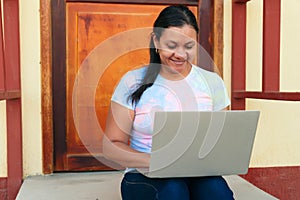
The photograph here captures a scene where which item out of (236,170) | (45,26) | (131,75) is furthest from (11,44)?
(236,170)

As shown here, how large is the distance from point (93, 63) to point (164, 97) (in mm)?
904

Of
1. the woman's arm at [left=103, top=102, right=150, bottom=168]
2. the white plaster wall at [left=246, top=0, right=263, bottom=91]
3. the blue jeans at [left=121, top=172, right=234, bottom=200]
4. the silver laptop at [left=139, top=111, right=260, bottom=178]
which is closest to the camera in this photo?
the silver laptop at [left=139, top=111, right=260, bottom=178]

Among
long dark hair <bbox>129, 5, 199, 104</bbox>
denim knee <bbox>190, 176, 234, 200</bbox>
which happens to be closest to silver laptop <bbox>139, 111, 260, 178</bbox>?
denim knee <bbox>190, 176, 234, 200</bbox>

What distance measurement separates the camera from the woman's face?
189 cm

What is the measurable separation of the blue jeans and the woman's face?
0.50 metres

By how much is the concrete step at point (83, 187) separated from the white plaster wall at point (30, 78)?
205mm

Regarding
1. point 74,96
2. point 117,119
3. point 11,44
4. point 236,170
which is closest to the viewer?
point 236,170

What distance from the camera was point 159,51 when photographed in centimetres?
195

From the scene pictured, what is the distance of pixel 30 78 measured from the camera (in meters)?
2.60

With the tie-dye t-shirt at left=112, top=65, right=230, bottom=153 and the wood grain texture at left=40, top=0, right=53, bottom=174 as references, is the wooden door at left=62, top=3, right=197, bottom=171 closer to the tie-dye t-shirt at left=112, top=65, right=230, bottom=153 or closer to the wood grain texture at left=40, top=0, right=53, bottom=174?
the wood grain texture at left=40, top=0, right=53, bottom=174

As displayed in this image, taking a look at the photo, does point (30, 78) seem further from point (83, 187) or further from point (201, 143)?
point (201, 143)

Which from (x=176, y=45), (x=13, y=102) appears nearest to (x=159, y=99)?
(x=176, y=45)

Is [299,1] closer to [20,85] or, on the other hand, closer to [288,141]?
[288,141]

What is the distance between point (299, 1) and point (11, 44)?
1753 mm
